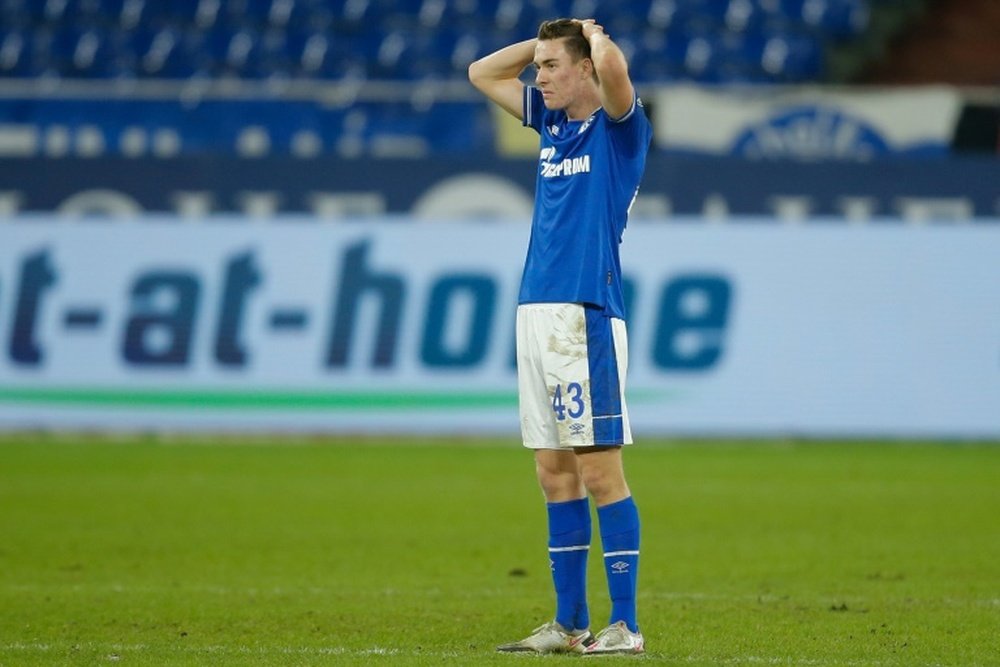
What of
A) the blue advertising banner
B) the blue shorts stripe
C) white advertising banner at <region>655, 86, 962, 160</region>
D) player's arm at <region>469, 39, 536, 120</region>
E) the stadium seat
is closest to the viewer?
the blue shorts stripe

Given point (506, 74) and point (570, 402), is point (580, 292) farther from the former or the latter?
point (506, 74)

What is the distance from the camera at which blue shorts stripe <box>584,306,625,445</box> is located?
6082 mm

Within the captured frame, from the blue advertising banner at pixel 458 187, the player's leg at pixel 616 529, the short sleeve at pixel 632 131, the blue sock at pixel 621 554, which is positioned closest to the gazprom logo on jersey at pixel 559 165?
the short sleeve at pixel 632 131

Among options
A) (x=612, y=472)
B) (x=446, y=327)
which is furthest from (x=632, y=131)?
(x=446, y=327)

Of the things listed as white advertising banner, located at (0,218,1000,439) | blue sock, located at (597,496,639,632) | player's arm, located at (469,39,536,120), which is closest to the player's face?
player's arm, located at (469,39,536,120)

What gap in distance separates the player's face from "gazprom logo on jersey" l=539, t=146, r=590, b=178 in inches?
7.9

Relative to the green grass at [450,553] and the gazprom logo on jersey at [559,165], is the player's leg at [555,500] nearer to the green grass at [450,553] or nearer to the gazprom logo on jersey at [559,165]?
the green grass at [450,553]

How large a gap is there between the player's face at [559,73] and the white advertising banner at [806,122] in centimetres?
1003

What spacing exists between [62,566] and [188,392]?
23.1 ft

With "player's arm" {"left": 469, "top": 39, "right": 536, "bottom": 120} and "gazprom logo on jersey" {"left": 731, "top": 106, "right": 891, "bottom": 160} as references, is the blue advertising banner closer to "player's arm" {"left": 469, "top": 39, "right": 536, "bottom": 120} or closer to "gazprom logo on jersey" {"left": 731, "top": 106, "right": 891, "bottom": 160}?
"gazprom logo on jersey" {"left": 731, "top": 106, "right": 891, "bottom": 160}

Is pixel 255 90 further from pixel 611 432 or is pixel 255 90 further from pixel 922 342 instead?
pixel 611 432

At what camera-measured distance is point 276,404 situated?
51.7 ft

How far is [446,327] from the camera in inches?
610

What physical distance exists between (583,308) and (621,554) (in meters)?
0.86
